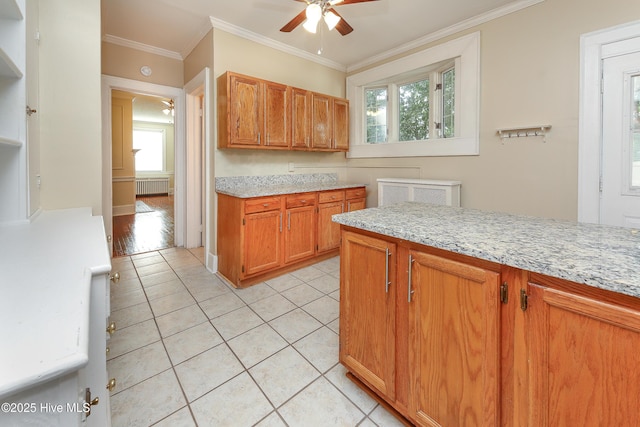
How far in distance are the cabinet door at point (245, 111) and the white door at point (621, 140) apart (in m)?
3.11

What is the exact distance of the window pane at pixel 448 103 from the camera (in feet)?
11.0

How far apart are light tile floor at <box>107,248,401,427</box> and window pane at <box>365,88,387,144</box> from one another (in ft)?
7.98

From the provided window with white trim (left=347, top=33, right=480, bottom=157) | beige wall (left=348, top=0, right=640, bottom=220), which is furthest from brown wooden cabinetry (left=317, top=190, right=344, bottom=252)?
beige wall (left=348, top=0, right=640, bottom=220)

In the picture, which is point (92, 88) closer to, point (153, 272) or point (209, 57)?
point (209, 57)

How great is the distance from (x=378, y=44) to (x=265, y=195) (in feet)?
8.18

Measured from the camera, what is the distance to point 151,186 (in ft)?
34.1

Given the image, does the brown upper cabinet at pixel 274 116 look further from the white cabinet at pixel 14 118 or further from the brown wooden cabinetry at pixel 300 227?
the white cabinet at pixel 14 118

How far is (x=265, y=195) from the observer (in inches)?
112

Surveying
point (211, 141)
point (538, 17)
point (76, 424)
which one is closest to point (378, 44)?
point (538, 17)

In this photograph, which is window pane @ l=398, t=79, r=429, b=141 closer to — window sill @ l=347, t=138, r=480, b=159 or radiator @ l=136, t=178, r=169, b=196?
window sill @ l=347, t=138, r=480, b=159

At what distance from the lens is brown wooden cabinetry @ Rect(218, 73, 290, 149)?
2.91m

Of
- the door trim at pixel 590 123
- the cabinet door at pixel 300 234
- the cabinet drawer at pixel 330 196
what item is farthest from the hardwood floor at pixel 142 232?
the door trim at pixel 590 123

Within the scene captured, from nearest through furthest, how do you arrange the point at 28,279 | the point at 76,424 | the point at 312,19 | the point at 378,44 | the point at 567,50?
the point at 76,424 → the point at 28,279 → the point at 312,19 → the point at 567,50 → the point at 378,44

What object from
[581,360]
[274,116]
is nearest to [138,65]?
[274,116]
